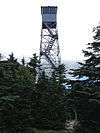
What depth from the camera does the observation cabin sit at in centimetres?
8094

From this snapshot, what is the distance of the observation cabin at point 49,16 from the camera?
8094cm

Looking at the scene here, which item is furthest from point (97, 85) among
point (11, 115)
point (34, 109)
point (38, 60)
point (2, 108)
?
point (38, 60)

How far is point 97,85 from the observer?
98.5 feet

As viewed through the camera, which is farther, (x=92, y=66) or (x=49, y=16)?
(x=49, y=16)

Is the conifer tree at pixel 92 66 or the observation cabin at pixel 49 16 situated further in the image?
the observation cabin at pixel 49 16

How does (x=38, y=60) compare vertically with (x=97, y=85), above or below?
above

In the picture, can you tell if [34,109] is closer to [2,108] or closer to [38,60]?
[2,108]

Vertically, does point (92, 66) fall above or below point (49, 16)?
below

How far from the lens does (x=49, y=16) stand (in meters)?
81.7

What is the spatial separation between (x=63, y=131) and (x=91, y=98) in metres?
24.1

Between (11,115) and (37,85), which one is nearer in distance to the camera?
(11,115)

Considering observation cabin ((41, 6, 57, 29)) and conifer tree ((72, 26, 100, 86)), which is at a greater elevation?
observation cabin ((41, 6, 57, 29))

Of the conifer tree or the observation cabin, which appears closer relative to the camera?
the conifer tree

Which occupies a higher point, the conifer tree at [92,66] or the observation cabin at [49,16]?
the observation cabin at [49,16]
